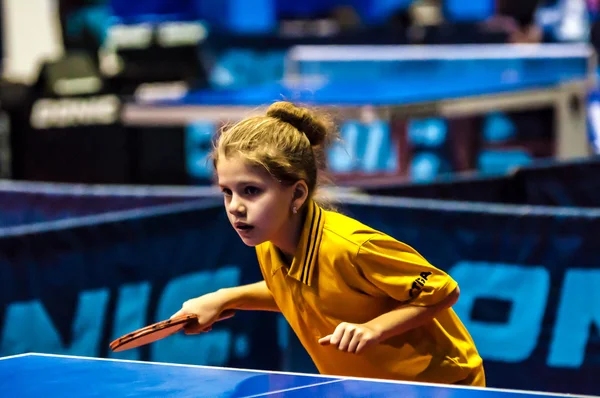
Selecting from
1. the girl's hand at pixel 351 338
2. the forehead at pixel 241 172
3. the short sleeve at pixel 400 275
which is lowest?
the girl's hand at pixel 351 338

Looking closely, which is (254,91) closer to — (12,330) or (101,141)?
(101,141)

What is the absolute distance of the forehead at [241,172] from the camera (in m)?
2.66

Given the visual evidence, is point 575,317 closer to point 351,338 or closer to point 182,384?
point 351,338

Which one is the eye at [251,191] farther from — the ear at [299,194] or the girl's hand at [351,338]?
the girl's hand at [351,338]

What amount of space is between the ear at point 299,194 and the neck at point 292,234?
0.05 meters

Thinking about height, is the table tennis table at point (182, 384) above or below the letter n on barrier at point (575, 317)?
above

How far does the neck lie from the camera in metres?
2.82

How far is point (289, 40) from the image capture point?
12.1 metres

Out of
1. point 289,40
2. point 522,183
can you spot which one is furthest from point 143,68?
point 522,183

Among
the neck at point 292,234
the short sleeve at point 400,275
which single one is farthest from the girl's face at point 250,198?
the short sleeve at point 400,275

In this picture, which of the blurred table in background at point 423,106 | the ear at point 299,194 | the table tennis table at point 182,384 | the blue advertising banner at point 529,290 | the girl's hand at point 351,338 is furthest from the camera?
the blurred table in background at point 423,106

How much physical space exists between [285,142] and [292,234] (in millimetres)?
252

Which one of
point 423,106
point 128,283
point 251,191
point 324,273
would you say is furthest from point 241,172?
point 423,106

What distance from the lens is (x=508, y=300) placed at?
14.0 ft
